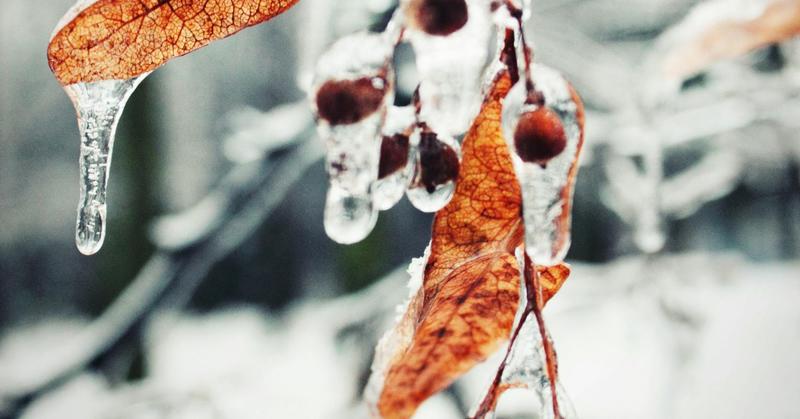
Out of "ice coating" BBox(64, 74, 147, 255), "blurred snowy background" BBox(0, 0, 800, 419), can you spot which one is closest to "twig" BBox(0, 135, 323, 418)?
"blurred snowy background" BBox(0, 0, 800, 419)

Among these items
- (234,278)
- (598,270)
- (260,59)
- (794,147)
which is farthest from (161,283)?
(794,147)

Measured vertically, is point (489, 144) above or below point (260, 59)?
below

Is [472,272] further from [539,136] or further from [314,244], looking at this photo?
[314,244]

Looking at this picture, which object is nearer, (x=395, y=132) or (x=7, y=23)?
(x=395, y=132)

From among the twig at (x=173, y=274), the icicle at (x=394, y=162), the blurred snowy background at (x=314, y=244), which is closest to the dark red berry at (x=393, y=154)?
the icicle at (x=394, y=162)

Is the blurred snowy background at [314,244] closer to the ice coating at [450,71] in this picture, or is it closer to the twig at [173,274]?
the twig at [173,274]

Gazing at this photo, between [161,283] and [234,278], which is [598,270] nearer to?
[234,278]

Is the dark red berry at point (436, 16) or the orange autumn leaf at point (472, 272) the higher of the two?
the dark red berry at point (436, 16)
